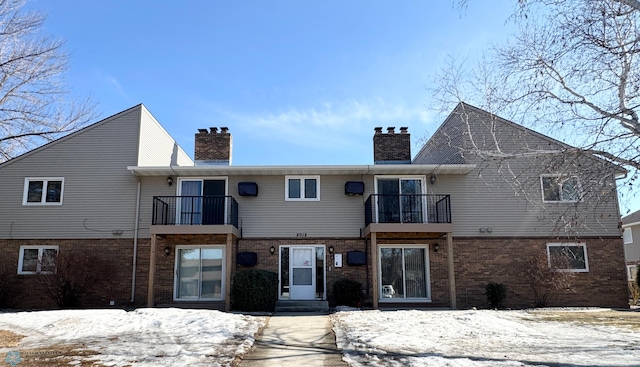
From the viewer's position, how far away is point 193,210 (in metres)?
15.6

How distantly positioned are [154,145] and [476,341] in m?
12.9

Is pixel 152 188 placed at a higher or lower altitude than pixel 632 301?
higher

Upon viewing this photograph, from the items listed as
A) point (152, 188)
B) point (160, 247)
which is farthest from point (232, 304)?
point (152, 188)

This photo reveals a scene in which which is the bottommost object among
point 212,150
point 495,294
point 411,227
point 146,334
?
point 146,334

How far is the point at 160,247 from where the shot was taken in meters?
15.5

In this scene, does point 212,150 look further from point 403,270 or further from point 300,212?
point 403,270

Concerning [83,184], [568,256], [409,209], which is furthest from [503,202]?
[83,184]

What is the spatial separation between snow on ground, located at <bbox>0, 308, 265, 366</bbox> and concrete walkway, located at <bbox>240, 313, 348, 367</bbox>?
0.92 ft

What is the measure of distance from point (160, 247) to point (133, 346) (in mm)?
7704

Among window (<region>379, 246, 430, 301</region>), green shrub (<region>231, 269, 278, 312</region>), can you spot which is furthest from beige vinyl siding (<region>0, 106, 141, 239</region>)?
window (<region>379, 246, 430, 301</region>)

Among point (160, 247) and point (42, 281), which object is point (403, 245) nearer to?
point (160, 247)

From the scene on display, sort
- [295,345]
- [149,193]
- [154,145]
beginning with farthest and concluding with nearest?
[154,145], [149,193], [295,345]

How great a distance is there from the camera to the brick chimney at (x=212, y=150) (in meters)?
17.8

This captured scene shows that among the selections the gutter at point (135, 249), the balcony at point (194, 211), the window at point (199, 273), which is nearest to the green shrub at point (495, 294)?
the balcony at point (194, 211)
